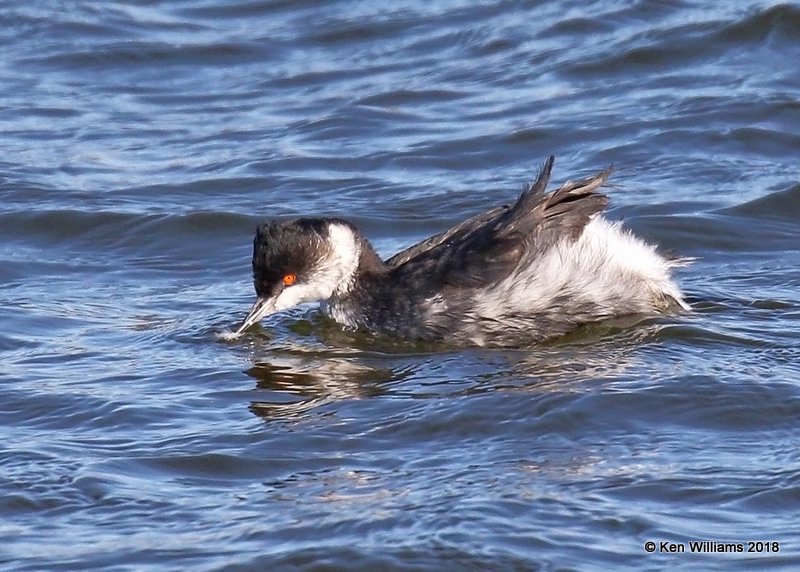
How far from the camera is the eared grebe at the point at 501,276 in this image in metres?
7.95

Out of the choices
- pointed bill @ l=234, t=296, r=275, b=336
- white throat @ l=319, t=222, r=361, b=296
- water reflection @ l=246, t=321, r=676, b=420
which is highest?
white throat @ l=319, t=222, r=361, b=296

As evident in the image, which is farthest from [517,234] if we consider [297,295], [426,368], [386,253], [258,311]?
[386,253]

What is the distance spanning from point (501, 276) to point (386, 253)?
1970 mm

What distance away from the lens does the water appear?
5.71 meters

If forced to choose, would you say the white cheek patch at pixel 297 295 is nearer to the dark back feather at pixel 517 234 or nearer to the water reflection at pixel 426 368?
the water reflection at pixel 426 368

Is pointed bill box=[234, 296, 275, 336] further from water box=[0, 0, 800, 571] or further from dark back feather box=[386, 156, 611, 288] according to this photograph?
dark back feather box=[386, 156, 611, 288]

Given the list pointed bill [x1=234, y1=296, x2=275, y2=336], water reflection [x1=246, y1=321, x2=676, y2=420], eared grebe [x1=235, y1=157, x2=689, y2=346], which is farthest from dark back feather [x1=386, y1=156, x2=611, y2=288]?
pointed bill [x1=234, y1=296, x2=275, y2=336]

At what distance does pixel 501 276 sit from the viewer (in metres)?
7.95

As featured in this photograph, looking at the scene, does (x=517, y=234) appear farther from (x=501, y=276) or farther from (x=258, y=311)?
(x=258, y=311)

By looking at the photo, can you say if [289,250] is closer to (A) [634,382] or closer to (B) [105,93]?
(A) [634,382]

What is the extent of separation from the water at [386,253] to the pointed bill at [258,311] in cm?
8

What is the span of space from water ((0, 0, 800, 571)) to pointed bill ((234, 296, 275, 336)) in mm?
82

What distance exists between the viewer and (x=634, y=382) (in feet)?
23.3

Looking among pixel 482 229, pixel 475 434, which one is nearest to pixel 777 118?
pixel 482 229
